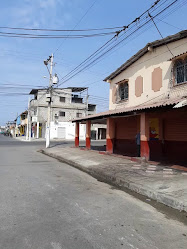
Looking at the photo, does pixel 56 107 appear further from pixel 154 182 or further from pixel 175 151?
pixel 154 182

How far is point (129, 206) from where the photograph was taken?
17.0 ft

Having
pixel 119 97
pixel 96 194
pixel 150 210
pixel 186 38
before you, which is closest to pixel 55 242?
pixel 150 210

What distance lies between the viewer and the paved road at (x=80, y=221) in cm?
331

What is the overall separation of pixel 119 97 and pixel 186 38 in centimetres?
635

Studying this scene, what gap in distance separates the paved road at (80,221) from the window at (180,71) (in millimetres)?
7413

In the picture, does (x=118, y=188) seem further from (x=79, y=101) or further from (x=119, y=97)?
(x=79, y=101)

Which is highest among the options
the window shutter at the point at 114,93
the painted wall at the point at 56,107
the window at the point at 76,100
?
the window at the point at 76,100

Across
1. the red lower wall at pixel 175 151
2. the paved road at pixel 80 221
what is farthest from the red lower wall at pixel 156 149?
the paved road at pixel 80 221

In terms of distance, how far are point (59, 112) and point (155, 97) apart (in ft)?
108

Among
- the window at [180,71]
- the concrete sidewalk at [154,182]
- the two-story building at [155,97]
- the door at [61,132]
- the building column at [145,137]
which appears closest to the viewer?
the concrete sidewalk at [154,182]

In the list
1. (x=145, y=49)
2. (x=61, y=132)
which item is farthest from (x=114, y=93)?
(x=61, y=132)

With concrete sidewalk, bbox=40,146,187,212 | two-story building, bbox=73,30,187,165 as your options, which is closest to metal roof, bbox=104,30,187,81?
two-story building, bbox=73,30,187,165

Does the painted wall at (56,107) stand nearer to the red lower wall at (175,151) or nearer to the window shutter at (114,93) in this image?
the window shutter at (114,93)

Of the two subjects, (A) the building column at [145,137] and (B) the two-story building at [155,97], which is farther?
(A) the building column at [145,137]
